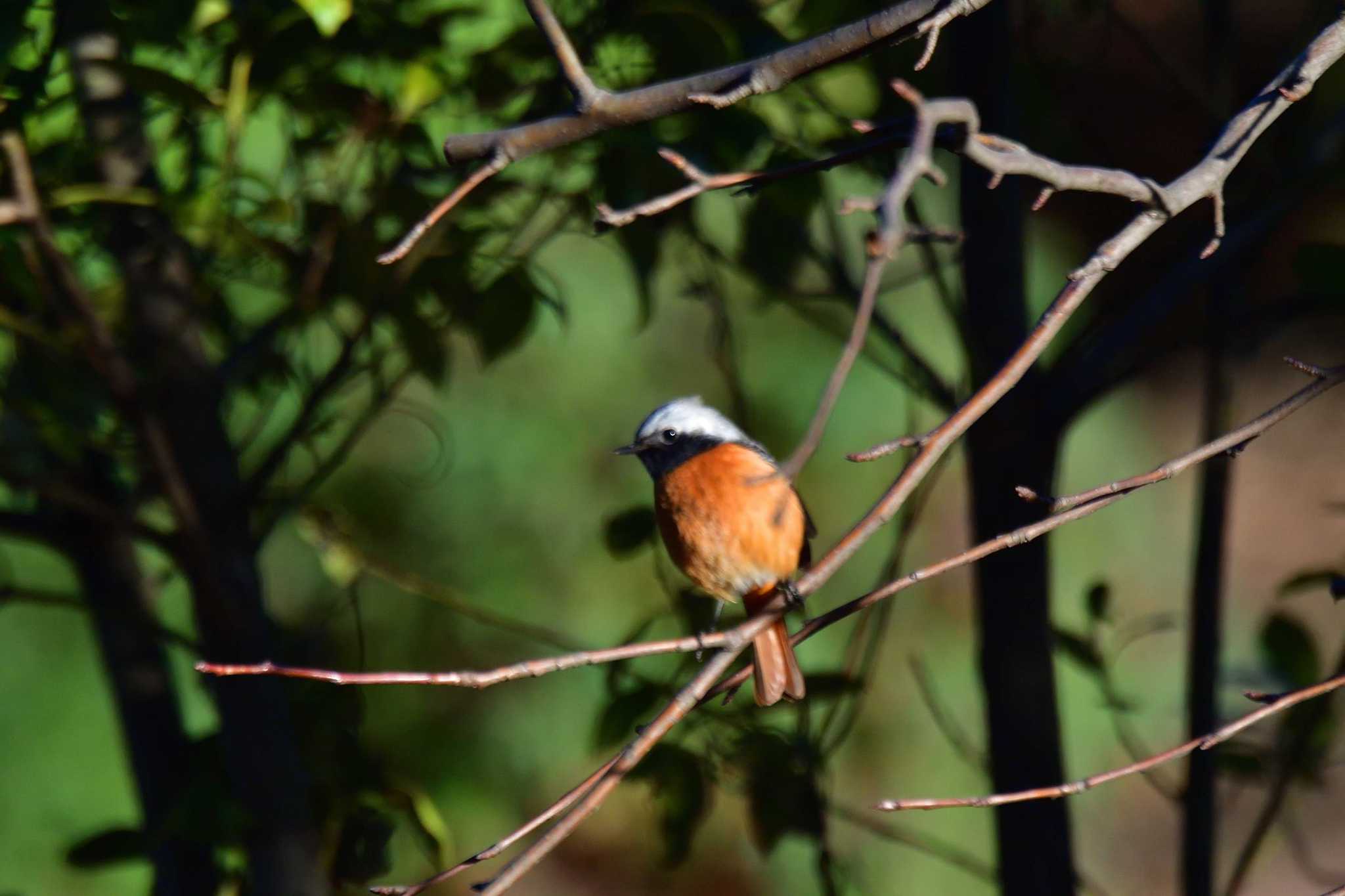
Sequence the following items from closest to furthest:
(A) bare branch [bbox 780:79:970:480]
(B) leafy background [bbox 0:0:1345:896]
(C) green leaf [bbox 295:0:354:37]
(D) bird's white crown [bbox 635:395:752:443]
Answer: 1. (A) bare branch [bbox 780:79:970:480]
2. (C) green leaf [bbox 295:0:354:37]
3. (B) leafy background [bbox 0:0:1345:896]
4. (D) bird's white crown [bbox 635:395:752:443]

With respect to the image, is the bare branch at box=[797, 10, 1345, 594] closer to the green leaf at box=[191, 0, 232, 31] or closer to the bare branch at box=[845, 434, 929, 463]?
the bare branch at box=[845, 434, 929, 463]

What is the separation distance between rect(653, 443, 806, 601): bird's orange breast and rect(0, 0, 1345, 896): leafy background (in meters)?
0.08

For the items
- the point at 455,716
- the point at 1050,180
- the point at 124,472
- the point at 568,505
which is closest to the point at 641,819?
the point at 455,716

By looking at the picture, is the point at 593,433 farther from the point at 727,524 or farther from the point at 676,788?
the point at 676,788

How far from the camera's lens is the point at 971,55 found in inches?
75.9

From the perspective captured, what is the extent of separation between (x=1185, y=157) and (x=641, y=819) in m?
3.25

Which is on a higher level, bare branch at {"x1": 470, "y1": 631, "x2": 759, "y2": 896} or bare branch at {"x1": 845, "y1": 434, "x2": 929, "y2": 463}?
bare branch at {"x1": 845, "y1": 434, "x2": 929, "y2": 463}

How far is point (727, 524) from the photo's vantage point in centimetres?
246

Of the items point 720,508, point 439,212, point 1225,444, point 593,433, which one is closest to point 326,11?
point 439,212

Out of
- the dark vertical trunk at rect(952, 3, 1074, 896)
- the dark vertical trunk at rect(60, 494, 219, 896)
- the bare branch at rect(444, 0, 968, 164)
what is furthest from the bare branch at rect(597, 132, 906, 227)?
the dark vertical trunk at rect(60, 494, 219, 896)

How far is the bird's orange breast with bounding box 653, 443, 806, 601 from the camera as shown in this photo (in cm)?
243

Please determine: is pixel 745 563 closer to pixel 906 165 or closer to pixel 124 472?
pixel 124 472

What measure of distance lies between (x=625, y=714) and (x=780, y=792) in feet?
1.28

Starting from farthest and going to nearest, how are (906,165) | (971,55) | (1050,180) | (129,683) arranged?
(129,683) → (971,55) → (1050,180) → (906,165)
